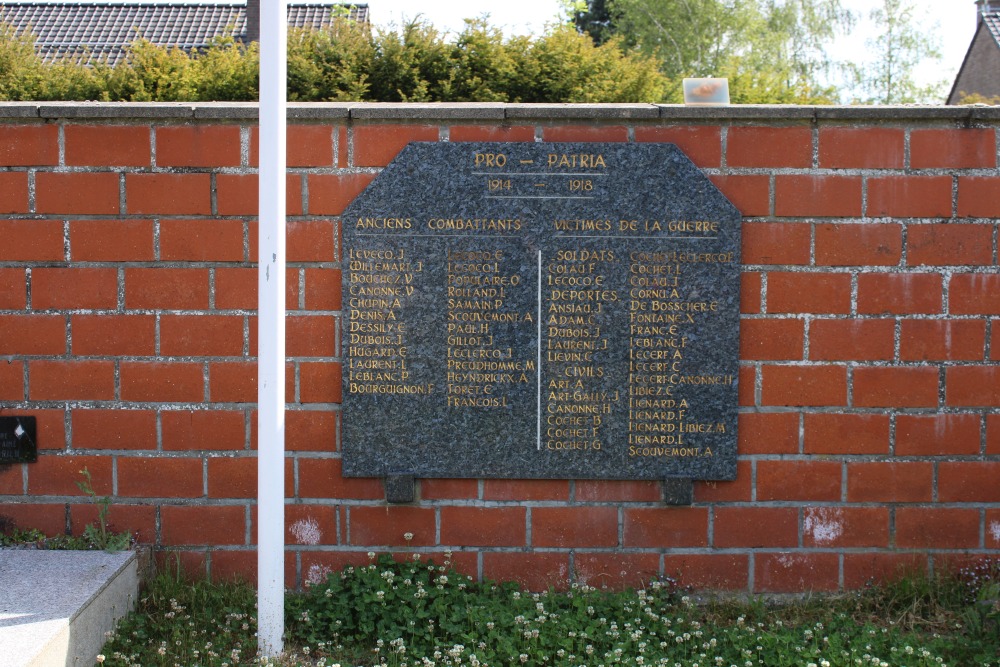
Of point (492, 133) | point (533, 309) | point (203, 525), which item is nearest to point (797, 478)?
point (533, 309)

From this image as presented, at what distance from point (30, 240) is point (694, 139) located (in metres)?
2.27

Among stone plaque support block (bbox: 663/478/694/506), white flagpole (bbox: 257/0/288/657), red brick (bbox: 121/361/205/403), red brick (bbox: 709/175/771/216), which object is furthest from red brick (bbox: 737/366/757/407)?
red brick (bbox: 121/361/205/403)

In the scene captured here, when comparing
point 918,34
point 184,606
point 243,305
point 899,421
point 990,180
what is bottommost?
point 184,606

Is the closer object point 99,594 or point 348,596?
point 99,594

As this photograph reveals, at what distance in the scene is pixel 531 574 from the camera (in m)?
3.36

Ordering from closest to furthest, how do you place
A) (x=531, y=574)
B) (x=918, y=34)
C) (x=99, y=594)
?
(x=99, y=594) → (x=531, y=574) → (x=918, y=34)

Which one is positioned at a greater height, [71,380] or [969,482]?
[71,380]

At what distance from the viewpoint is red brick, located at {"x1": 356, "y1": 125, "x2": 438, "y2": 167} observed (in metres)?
3.29

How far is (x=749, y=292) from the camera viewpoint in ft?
10.8

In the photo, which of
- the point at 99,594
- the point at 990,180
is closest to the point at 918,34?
the point at 990,180

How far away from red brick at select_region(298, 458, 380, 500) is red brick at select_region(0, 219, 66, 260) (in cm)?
111

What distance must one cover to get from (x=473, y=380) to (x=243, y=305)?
0.82 metres

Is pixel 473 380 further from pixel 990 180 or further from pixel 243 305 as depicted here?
pixel 990 180

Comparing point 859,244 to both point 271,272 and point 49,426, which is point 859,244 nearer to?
point 271,272
